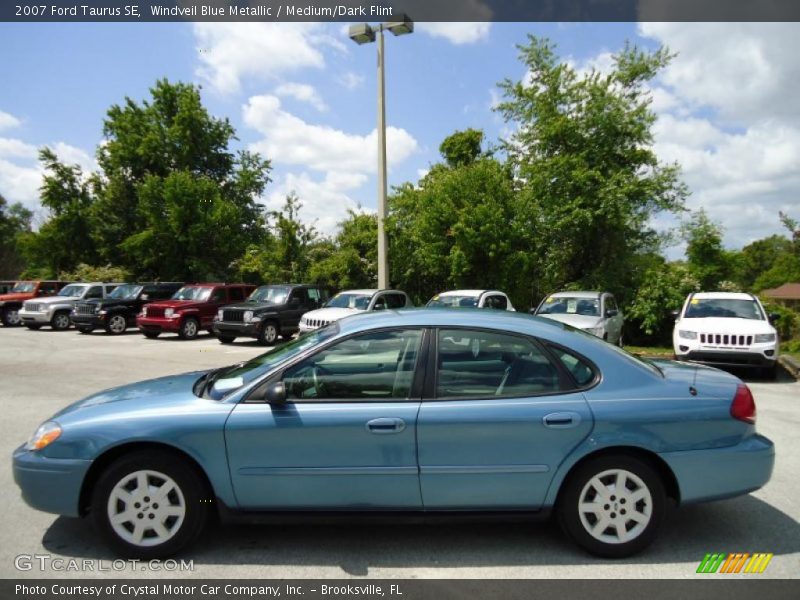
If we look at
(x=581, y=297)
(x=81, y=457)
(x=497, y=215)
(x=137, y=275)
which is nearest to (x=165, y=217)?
(x=137, y=275)

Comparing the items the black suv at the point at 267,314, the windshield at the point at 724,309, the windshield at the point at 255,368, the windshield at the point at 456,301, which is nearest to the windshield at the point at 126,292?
the black suv at the point at 267,314

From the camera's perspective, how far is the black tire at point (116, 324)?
66.7ft

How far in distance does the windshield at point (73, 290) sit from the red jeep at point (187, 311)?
5079 millimetres

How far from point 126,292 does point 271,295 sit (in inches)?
292

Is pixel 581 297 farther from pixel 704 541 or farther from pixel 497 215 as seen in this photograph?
pixel 704 541

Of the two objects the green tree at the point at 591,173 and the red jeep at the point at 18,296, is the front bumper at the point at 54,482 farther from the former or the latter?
the red jeep at the point at 18,296

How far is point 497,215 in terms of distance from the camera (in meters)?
18.0

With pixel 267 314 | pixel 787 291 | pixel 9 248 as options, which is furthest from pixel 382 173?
pixel 9 248

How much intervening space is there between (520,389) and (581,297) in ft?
35.1

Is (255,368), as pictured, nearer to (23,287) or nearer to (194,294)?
(194,294)

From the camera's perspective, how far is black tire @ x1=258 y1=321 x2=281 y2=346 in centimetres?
1661

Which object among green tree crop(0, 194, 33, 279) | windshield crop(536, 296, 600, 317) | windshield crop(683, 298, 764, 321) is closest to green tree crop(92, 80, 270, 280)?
windshield crop(536, 296, 600, 317)

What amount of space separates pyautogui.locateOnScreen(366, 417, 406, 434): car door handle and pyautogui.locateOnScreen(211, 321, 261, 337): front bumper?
44.5 feet

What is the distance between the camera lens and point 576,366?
3.72m
